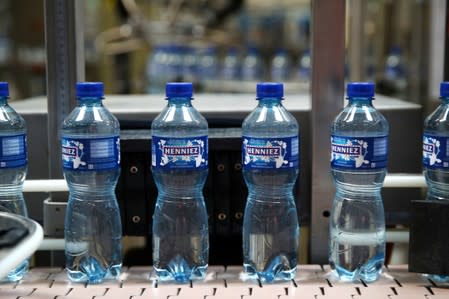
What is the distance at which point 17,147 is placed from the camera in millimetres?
1463

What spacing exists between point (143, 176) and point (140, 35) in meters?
3.21

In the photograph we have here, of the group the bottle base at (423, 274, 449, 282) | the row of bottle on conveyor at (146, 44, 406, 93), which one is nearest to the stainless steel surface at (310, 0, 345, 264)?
the bottle base at (423, 274, 449, 282)

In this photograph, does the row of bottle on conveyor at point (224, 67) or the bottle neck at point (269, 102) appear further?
the row of bottle on conveyor at point (224, 67)

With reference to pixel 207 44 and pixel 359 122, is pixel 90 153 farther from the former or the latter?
pixel 207 44

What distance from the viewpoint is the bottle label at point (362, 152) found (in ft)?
4.61

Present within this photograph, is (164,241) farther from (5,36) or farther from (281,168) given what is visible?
(5,36)

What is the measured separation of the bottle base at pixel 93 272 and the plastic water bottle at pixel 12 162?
0.12 metres

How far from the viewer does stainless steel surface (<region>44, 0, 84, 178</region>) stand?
1.59 metres

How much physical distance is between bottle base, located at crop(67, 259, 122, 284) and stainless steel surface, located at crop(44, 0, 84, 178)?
0.34 m

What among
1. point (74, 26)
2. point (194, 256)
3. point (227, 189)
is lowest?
point (194, 256)

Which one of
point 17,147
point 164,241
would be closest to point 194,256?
point 164,241

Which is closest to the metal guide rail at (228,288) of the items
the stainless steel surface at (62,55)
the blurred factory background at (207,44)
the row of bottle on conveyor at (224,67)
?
the stainless steel surface at (62,55)

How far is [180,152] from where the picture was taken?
1396 mm

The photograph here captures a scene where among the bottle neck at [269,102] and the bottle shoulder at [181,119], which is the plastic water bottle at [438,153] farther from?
the bottle shoulder at [181,119]
